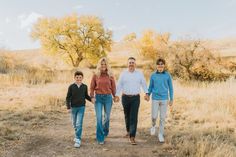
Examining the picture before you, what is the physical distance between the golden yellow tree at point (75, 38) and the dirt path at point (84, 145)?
34.9 meters

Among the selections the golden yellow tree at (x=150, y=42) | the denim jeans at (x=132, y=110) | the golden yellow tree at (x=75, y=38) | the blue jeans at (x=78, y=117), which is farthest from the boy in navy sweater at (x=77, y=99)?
the golden yellow tree at (x=75, y=38)

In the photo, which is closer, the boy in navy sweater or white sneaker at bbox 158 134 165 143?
the boy in navy sweater

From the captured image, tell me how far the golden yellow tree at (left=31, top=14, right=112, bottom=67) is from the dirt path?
3495cm

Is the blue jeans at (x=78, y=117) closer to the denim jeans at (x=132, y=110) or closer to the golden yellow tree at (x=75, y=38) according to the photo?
the denim jeans at (x=132, y=110)

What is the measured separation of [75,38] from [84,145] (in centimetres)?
3759

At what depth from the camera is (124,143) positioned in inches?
383

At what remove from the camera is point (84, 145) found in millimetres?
9539

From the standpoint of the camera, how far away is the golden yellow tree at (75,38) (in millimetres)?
46500

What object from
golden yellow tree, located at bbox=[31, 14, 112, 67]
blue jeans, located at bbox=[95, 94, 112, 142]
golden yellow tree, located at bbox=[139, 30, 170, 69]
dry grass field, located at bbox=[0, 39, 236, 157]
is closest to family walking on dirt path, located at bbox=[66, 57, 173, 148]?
blue jeans, located at bbox=[95, 94, 112, 142]

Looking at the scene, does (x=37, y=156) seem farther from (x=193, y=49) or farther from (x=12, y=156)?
(x=193, y=49)

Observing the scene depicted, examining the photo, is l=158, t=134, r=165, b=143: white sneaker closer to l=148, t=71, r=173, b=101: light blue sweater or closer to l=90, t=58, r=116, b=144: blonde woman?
l=148, t=71, r=173, b=101: light blue sweater

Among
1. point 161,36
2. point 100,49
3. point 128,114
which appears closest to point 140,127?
point 128,114

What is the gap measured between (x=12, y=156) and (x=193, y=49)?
2081 cm

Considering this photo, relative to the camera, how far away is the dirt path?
348 inches
